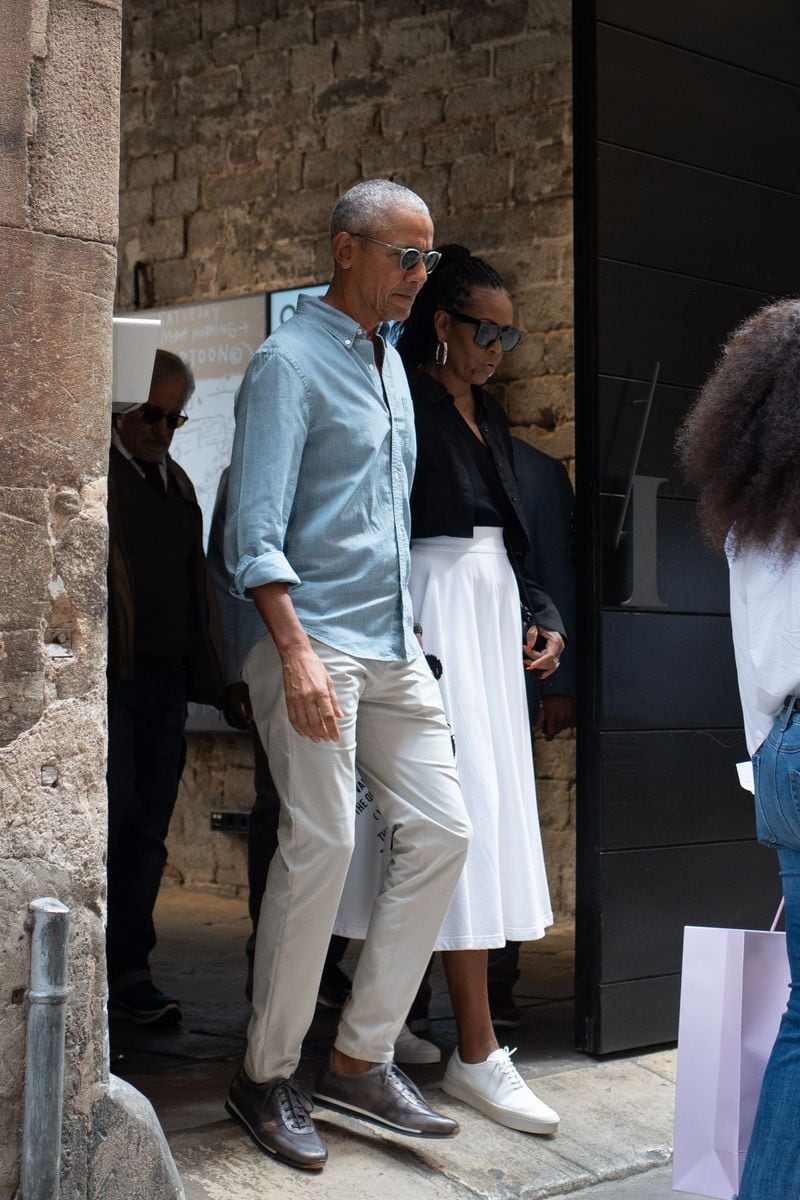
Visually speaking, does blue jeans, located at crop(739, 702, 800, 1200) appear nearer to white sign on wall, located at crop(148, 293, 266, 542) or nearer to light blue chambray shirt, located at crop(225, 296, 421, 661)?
light blue chambray shirt, located at crop(225, 296, 421, 661)

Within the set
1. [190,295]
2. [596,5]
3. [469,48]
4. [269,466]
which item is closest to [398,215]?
[269,466]

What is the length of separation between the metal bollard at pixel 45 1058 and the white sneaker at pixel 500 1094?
1.24 meters

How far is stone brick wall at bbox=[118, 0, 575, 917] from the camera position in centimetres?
650

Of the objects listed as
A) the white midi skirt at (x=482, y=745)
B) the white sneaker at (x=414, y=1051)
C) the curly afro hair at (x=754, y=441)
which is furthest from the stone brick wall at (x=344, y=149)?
the curly afro hair at (x=754, y=441)

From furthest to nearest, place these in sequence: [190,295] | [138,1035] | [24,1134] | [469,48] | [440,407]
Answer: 1. [190,295]
2. [469,48]
3. [138,1035]
4. [440,407]
5. [24,1134]

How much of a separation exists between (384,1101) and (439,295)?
6.57 feet

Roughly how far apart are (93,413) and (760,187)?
2666 mm

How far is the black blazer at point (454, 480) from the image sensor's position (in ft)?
12.8

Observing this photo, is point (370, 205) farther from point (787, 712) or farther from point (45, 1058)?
point (45, 1058)

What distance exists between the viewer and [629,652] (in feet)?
14.2

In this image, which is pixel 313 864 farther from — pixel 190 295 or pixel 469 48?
pixel 190 295

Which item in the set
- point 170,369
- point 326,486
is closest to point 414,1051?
point 326,486

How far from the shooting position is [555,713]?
459cm

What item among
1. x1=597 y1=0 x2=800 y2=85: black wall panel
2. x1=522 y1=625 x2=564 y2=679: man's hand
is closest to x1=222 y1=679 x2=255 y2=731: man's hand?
x1=522 y1=625 x2=564 y2=679: man's hand
